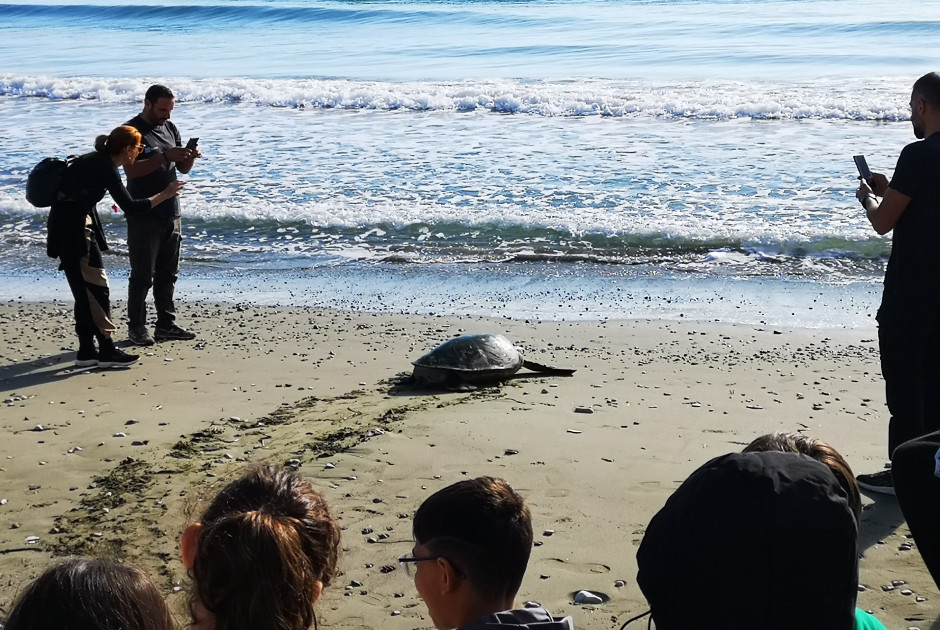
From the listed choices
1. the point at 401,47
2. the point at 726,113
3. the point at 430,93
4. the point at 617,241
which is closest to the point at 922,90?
the point at 617,241

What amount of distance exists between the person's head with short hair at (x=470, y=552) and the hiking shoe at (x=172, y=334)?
19.0ft

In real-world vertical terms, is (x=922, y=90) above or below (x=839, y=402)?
above

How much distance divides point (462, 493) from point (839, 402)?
434cm

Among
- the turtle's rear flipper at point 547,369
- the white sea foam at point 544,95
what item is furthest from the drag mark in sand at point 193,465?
the white sea foam at point 544,95

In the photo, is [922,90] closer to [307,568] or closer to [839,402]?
[839,402]

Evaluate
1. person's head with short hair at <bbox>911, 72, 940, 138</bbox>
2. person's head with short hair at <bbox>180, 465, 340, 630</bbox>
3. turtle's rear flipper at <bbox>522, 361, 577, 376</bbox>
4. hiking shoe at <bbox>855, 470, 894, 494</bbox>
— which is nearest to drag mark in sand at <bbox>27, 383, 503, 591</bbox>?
turtle's rear flipper at <bbox>522, 361, 577, 376</bbox>

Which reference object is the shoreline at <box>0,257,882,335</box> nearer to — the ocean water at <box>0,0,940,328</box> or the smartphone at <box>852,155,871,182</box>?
the ocean water at <box>0,0,940,328</box>

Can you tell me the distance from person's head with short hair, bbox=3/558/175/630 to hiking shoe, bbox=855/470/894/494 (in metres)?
3.69

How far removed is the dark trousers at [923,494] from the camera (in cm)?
175

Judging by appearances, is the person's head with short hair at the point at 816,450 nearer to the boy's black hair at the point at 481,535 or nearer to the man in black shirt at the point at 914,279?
the boy's black hair at the point at 481,535

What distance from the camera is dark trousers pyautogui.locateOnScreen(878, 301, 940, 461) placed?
441 cm

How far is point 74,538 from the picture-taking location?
417 centimetres

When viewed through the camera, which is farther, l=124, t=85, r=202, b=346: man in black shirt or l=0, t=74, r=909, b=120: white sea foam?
l=0, t=74, r=909, b=120: white sea foam

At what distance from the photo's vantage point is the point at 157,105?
24.6 feet
